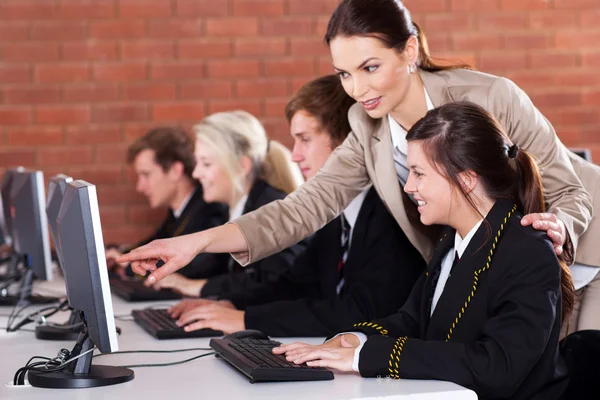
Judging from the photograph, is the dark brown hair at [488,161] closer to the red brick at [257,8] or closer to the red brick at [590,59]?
the red brick at [257,8]

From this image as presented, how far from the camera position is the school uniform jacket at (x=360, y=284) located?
2.14 metres

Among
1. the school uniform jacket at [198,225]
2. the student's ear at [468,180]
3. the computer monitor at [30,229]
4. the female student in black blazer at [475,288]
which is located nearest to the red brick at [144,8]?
the school uniform jacket at [198,225]

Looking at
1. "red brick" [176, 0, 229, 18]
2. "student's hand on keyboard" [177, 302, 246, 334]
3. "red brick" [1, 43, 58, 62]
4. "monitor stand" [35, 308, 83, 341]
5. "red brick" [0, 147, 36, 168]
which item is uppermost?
"red brick" [176, 0, 229, 18]

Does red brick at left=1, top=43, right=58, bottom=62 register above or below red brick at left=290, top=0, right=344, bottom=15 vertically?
below

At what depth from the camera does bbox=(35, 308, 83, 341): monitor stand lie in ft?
7.12

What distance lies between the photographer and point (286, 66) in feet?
14.0

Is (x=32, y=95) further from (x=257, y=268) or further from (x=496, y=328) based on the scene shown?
A: (x=496, y=328)

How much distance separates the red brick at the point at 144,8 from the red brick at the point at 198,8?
60 mm

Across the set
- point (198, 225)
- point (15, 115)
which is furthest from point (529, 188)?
point (15, 115)

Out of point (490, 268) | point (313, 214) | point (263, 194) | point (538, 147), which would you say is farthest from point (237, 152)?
point (490, 268)

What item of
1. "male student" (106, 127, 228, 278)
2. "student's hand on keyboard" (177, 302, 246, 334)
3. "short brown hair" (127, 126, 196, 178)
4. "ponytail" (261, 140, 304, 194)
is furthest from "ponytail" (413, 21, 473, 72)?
"short brown hair" (127, 126, 196, 178)

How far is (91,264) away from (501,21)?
326 cm

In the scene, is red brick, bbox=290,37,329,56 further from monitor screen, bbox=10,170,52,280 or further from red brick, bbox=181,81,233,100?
monitor screen, bbox=10,170,52,280

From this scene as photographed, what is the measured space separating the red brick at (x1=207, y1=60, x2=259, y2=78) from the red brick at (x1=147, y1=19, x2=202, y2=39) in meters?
0.17
